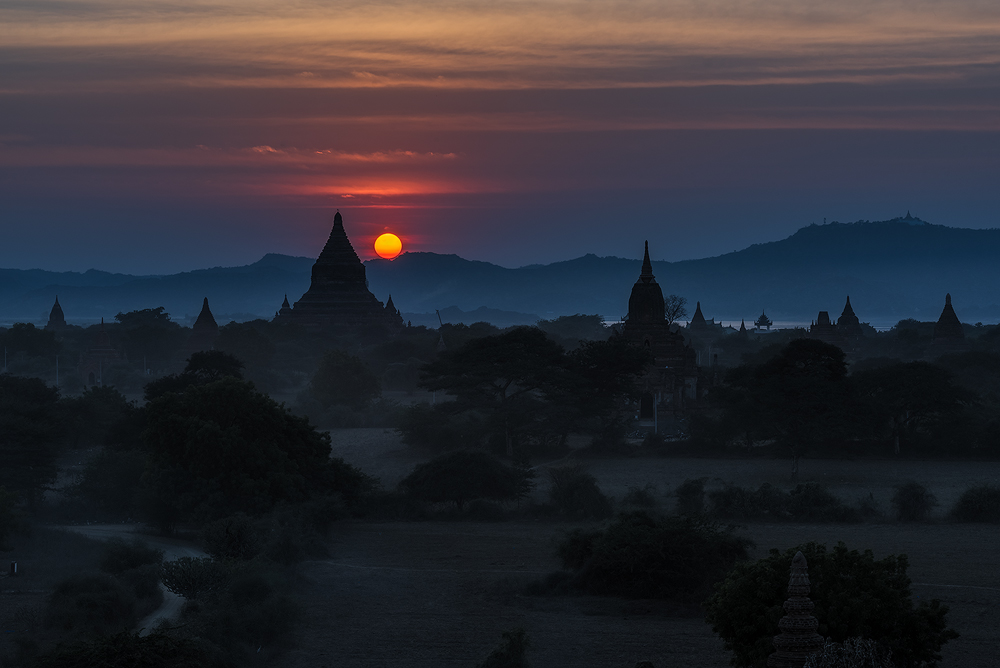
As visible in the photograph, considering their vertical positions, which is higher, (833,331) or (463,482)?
(833,331)

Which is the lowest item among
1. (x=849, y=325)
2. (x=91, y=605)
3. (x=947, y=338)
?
(x=91, y=605)

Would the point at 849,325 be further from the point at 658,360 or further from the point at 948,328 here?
the point at 658,360

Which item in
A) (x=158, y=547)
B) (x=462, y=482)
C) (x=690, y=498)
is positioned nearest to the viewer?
(x=158, y=547)

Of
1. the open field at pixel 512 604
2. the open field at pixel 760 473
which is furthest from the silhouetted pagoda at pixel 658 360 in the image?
the open field at pixel 512 604

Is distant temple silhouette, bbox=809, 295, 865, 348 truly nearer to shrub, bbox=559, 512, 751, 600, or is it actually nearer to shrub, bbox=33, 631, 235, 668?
A: shrub, bbox=559, 512, 751, 600

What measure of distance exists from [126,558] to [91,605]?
3.06 meters

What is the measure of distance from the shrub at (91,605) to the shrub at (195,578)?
714 mm

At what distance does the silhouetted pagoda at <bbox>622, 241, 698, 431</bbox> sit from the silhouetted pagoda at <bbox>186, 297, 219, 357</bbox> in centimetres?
3636

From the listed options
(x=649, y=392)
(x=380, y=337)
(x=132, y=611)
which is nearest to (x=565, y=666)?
(x=132, y=611)

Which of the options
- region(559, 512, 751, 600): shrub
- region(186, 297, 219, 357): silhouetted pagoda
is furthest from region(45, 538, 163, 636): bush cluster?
region(186, 297, 219, 357): silhouetted pagoda

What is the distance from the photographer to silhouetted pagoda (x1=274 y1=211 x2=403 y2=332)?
306 ft

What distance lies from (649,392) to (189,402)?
1993 centimetres

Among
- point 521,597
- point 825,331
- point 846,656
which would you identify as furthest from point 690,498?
point 825,331

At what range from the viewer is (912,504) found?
29688mm
